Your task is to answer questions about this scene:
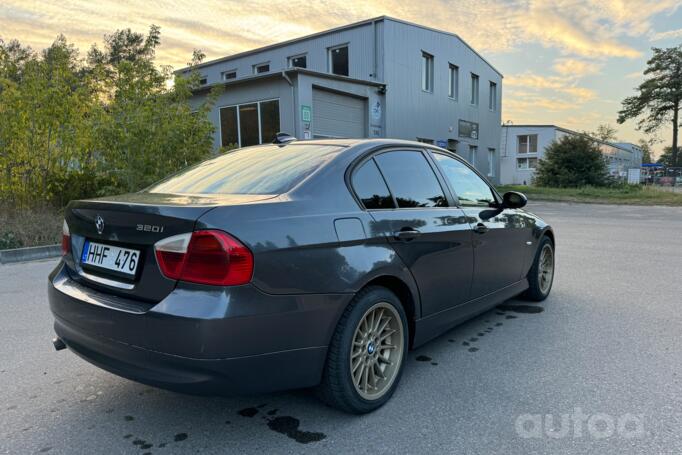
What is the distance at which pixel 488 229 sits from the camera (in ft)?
12.4

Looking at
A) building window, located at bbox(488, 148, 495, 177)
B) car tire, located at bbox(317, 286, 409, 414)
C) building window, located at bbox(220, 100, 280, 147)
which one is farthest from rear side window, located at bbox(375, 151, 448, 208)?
building window, located at bbox(488, 148, 495, 177)

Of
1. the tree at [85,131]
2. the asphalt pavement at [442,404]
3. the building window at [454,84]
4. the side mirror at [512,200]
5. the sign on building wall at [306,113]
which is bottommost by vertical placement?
the asphalt pavement at [442,404]

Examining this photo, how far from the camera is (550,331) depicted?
408cm

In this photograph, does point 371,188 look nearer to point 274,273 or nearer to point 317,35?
point 274,273

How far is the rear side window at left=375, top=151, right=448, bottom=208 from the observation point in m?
3.15

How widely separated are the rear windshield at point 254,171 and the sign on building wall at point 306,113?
12449 mm

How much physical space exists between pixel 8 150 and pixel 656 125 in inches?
2177

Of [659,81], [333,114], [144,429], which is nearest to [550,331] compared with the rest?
[144,429]

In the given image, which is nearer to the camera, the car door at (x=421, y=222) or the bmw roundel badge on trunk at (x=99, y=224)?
the bmw roundel badge on trunk at (x=99, y=224)

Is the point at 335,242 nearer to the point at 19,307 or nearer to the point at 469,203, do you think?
the point at 469,203

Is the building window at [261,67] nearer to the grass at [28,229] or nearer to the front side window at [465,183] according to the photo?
the grass at [28,229]

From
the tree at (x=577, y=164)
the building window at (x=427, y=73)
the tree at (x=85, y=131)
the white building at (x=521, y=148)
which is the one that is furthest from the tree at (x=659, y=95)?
the tree at (x=85, y=131)

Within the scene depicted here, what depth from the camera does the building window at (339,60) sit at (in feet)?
69.4

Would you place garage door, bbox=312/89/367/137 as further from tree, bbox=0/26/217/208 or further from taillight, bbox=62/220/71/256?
taillight, bbox=62/220/71/256
